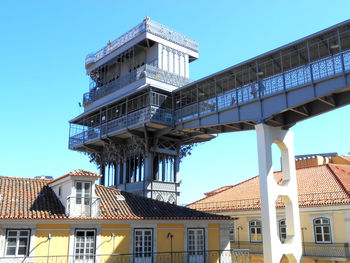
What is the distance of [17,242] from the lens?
1925cm

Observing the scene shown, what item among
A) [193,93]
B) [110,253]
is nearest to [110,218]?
[110,253]

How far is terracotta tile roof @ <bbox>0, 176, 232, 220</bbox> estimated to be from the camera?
795 inches

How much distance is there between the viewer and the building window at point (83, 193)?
838 inches

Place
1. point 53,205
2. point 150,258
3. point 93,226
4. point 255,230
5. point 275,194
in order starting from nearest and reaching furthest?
point 93,226 < point 53,205 < point 150,258 < point 275,194 < point 255,230

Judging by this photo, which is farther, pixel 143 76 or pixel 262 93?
pixel 143 76

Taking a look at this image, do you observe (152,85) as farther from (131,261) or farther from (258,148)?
(131,261)

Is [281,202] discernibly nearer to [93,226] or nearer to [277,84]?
[277,84]

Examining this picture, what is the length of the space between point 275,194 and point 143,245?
847 centimetres

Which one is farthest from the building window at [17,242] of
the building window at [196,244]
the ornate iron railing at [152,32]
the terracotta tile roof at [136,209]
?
the ornate iron railing at [152,32]

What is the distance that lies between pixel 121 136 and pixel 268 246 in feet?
57.0

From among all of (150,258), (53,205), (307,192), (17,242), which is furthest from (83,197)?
(307,192)

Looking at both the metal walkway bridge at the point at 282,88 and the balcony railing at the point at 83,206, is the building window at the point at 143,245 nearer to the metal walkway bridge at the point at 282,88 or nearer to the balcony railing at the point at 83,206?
the balcony railing at the point at 83,206

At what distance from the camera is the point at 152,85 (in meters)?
30.7

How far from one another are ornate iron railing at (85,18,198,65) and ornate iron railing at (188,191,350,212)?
15.1 metres
